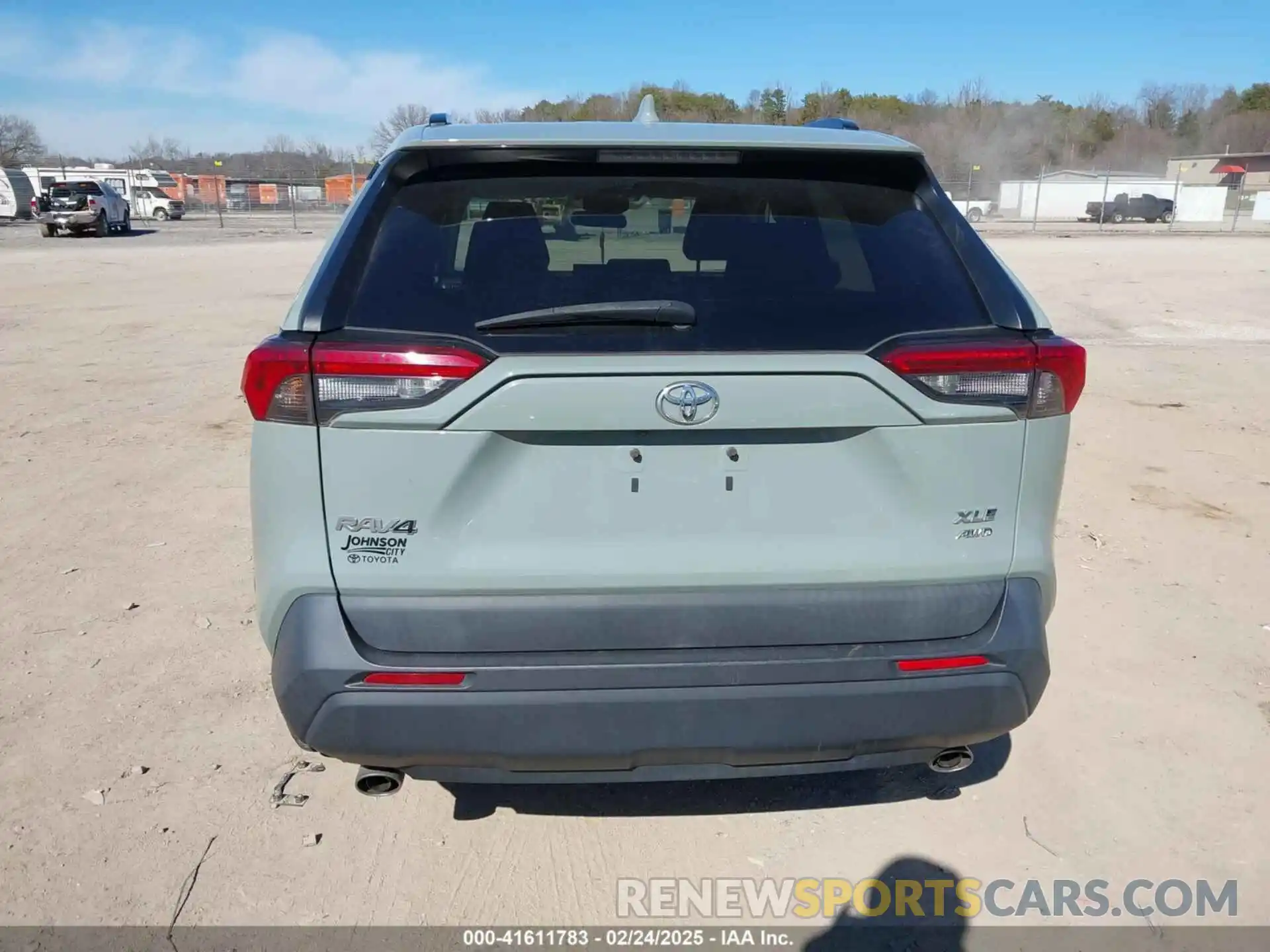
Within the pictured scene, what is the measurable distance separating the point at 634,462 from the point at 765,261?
64 cm

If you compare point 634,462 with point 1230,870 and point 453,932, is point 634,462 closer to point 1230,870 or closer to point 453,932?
point 453,932

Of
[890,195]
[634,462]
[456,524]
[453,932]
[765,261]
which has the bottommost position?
[453,932]

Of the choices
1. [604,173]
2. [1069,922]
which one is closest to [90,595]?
[604,173]

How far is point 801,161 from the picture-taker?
2.49 metres

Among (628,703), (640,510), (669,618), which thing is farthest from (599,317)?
(628,703)

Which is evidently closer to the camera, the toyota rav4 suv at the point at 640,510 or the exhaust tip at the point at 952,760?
the toyota rav4 suv at the point at 640,510

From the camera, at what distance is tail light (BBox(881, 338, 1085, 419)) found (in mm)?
2211

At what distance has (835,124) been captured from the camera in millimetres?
3029

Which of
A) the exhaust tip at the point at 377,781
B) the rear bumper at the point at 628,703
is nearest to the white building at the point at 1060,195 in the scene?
the rear bumper at the point at 628,703

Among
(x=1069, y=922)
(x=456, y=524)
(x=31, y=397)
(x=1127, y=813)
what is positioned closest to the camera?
(x=456, y=524)

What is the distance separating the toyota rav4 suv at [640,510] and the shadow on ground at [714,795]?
718 mm

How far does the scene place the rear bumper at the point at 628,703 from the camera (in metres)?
2.19

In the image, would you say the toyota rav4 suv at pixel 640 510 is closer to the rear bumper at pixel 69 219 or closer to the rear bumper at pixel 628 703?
the rear bumper at pixel 628 703

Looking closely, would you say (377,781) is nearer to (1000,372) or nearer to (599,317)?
(599,317)
